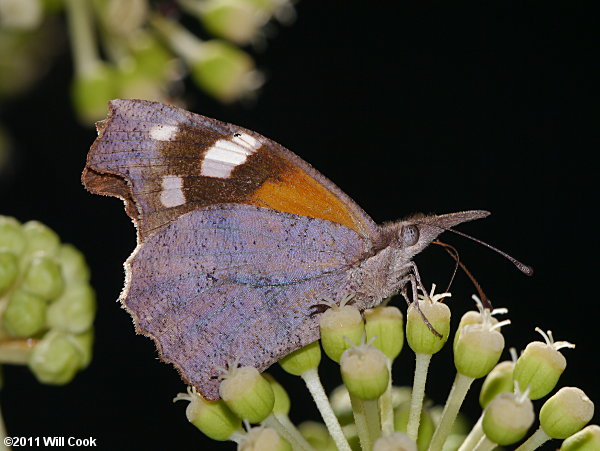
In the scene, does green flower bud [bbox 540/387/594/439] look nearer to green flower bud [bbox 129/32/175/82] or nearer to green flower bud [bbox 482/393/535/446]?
green flower bud [bbox 482/393/535/446]

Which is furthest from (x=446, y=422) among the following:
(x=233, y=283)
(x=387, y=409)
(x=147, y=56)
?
(x=147, y=56)

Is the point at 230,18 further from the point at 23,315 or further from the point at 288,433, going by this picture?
the point at 288,433

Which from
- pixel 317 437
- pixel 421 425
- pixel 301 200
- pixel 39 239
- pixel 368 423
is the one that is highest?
pixel 301 200

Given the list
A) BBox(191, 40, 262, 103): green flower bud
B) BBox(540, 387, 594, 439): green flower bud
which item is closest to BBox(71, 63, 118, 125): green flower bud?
BBox(191, 40, 262, 103): green flower bud

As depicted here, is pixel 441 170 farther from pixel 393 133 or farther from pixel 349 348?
pixel 349 348

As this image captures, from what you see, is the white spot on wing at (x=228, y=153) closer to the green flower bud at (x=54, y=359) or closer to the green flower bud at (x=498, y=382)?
the green flower bud at (x=54, y=359)

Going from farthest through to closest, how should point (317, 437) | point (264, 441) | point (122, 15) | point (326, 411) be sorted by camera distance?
point (122, 15), point (317, 437), point (326, 411), point (264, 441)

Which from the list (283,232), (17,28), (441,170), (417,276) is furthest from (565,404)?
(441,170)
